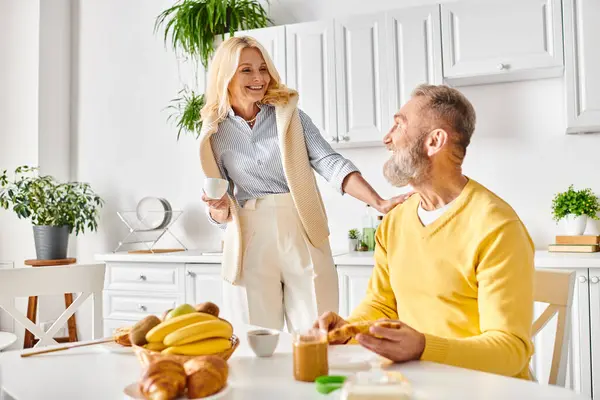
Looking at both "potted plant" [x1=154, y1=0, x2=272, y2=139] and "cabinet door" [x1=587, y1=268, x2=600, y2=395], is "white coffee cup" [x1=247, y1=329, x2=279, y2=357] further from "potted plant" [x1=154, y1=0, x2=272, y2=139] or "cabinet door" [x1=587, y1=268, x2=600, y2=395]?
"potted plant" [x1=154, y1=0, x2=272, y2=139]

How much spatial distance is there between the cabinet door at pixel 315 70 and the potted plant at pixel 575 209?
1.18 meters

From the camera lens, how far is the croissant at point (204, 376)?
92 cm

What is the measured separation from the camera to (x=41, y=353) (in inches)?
50.9

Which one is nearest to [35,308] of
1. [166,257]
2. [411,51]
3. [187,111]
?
[166,257]

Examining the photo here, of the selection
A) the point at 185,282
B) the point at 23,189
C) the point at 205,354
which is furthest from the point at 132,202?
the point at 205,354

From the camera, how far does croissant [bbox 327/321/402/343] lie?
110 cm

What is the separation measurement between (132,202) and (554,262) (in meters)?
2.77

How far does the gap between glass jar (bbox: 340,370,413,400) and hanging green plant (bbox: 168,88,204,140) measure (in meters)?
2.94

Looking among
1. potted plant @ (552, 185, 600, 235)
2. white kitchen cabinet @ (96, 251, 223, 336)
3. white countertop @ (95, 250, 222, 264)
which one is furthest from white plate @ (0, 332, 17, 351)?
potted plant @ (552, 185, 600, 235)

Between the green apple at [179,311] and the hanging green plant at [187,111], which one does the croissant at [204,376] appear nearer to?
the green apple at [179,311]

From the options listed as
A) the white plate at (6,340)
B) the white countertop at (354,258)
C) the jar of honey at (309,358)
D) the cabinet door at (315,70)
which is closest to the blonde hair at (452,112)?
the jar of honey at (309,358)

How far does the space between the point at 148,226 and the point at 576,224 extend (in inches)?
101

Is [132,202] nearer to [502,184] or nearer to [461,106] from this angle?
[502,184]

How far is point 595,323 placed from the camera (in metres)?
2.62
